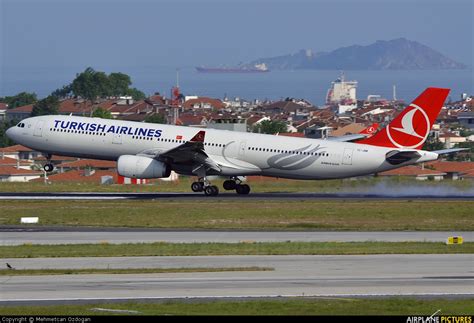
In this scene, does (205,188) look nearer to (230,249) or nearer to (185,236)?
(185,236)

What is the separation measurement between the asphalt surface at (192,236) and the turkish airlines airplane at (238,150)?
16.8 metres

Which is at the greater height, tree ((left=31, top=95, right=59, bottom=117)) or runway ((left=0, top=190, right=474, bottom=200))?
tree ((left=31, top=95, right=59, bottom=117))

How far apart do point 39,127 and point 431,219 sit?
28070mm

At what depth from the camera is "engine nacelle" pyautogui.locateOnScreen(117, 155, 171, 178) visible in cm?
6334

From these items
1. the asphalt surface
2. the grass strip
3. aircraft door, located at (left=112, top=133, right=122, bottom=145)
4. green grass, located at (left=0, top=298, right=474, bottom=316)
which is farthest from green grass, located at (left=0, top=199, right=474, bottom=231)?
green grass, located at (left=0, top=298, right=474, bottom=316)

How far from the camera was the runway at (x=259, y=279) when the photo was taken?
28.7m

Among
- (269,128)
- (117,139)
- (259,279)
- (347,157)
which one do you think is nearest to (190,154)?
(117,139)

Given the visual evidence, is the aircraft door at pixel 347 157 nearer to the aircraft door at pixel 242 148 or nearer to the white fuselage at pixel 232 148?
the white fuselage at pixel 232 148

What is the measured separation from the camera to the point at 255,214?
53500 millimetres

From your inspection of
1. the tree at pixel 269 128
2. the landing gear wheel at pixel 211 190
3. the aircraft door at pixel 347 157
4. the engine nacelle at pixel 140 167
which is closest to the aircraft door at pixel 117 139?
the engine nacelle at pixel 140 167

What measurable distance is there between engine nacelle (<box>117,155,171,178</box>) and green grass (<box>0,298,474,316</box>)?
3647cm

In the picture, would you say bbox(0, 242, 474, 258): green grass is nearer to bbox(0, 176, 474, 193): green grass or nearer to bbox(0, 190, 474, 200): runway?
bbox(0, 190, 474, 200): runway

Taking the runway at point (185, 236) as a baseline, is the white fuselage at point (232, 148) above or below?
above

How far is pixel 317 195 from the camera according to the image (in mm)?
65500
